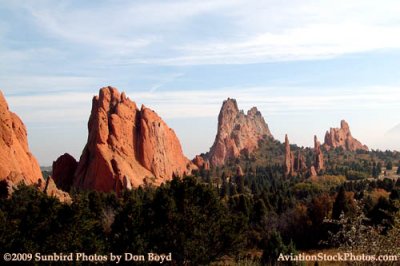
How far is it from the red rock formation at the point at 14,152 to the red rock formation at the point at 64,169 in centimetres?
1439

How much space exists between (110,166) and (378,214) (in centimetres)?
6112

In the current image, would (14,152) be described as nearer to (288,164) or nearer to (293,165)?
(288,164)

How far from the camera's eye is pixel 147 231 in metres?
27.8

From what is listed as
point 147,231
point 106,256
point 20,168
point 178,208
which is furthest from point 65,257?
point 20,168

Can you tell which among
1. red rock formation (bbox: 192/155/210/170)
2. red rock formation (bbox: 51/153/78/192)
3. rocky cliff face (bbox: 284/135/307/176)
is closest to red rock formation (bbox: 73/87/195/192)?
red rock formation (bbox: 51/153/78/192)

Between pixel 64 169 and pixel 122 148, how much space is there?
15.6 meters

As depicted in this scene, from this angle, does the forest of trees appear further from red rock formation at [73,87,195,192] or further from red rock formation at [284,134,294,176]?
red rock formation at [284,134,294,176]

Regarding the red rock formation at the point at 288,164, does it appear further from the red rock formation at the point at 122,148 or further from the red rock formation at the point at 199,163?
the red rock formation at the point at 122,148

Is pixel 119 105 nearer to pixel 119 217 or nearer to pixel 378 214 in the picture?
pixel 378 214

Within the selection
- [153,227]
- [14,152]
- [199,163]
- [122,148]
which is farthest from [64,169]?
[153,227]

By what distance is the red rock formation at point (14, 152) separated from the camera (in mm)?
72250

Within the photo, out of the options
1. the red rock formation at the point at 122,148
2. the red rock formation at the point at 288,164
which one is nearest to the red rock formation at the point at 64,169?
the red rock formation at the point at 122,148

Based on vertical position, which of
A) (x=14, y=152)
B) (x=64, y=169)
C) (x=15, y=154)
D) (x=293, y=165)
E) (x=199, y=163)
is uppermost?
(x=14, y=152)

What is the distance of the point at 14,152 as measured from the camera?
259 ft
